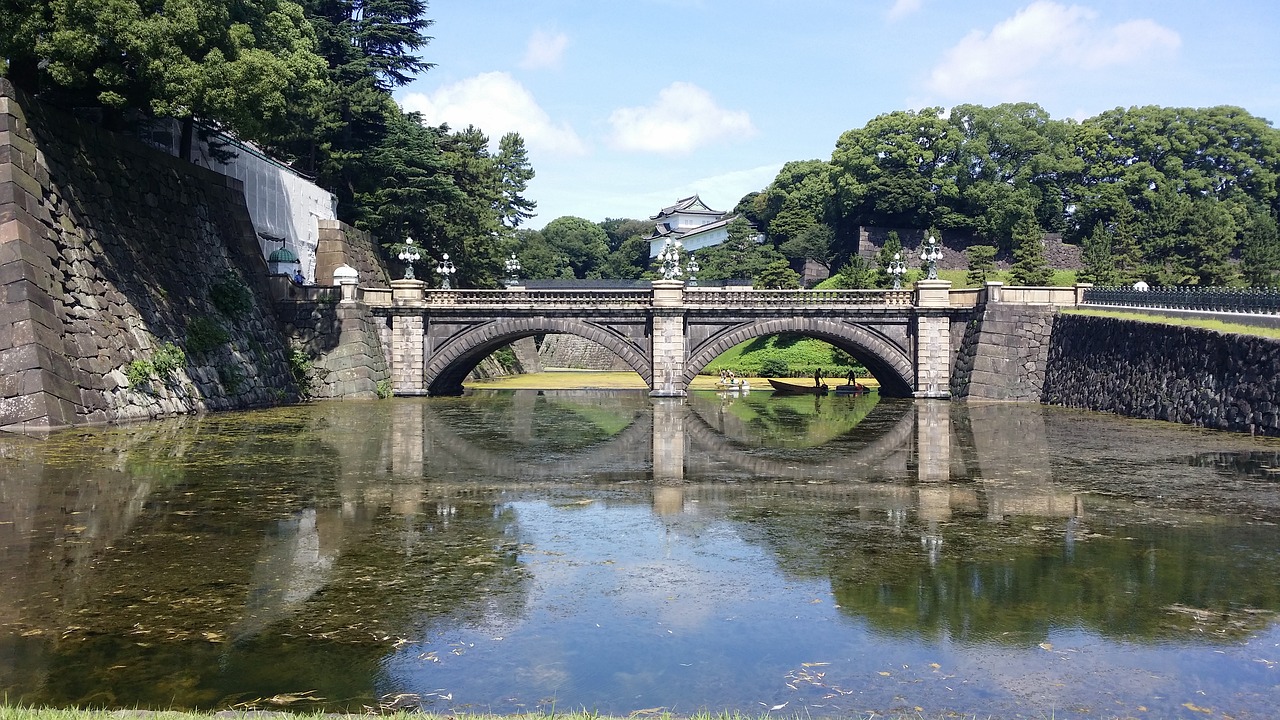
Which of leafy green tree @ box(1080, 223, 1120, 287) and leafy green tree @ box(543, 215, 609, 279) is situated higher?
A: leafy green tree @ box(543, 215, 609, 279)

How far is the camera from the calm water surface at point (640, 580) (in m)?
8.98

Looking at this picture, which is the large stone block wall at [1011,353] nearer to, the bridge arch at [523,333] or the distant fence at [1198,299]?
the distant fence at [1198,299]

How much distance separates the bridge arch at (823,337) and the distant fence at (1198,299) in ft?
28.2

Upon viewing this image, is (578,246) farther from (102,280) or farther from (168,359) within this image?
(102,280)

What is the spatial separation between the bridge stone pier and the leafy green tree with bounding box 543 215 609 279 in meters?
78.4

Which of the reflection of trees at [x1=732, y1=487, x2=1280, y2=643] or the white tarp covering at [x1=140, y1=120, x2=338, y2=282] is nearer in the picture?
the reflection of trees at [x1=732, y1=487, x2=1280, y2=643]

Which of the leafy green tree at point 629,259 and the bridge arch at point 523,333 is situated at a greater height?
the leafy green tree at point 629,259

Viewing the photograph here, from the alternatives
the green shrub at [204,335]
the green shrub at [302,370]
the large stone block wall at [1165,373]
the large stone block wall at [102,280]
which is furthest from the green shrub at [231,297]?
the large stone block wall at [1165,373]

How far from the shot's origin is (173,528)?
49.5 feet

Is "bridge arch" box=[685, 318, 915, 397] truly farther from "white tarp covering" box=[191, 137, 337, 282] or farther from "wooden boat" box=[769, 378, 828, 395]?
"white tarp covering" box=[191, 137, 337, 282]

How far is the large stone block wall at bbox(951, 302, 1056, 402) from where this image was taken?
42531mm

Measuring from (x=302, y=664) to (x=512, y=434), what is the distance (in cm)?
2063

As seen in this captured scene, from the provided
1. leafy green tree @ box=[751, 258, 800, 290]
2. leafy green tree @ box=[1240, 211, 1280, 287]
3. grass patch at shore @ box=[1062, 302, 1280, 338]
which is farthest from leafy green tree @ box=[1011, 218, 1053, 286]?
grass patch at shore @ box=[1062, 302, 1280, 338]

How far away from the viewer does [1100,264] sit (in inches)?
2660
